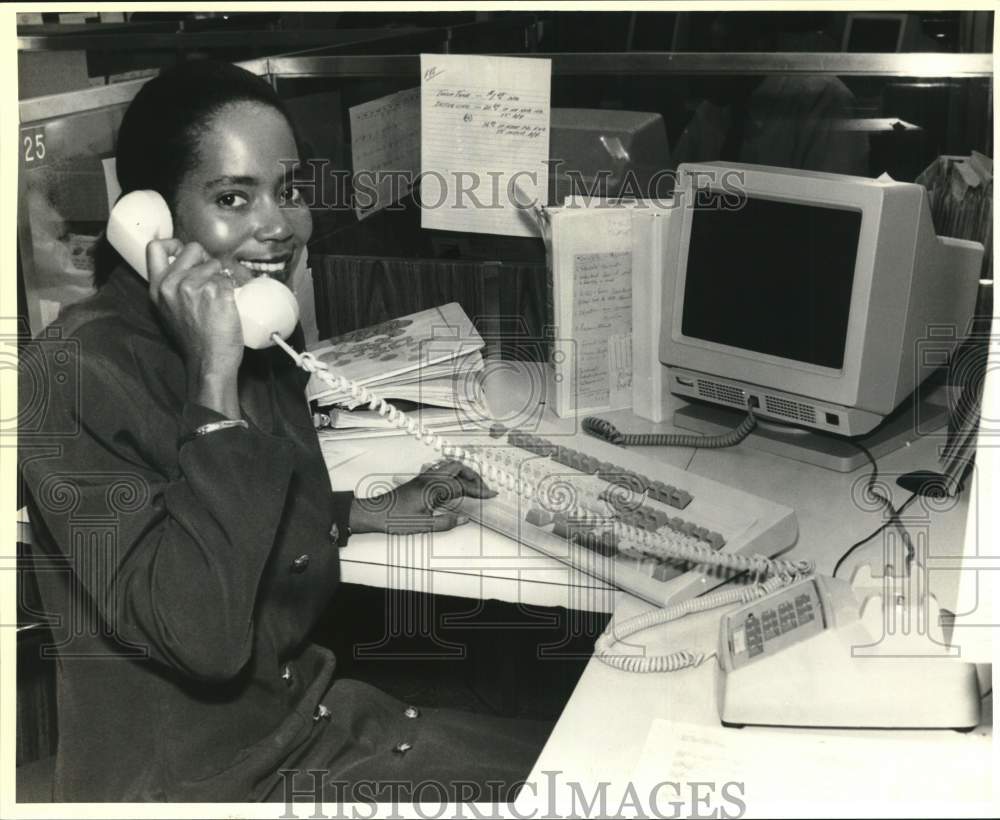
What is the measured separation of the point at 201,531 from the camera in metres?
0.92

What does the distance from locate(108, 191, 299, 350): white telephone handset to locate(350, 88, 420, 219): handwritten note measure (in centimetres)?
53

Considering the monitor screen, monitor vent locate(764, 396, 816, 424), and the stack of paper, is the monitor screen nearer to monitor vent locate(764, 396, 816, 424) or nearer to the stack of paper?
monitor vent locate(764, 396, 816, 424)


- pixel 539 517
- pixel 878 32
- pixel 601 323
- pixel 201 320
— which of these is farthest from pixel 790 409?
pixel 201 320

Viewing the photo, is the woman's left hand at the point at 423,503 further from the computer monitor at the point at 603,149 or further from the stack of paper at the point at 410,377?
the computer monitor at the point at 603,149

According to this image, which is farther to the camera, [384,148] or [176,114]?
[384,148]

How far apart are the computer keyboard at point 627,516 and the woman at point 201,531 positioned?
0.66 ft

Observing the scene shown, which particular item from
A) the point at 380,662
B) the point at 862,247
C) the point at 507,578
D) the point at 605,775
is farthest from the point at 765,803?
the point at 862,247

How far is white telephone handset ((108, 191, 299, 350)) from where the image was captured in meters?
0.99

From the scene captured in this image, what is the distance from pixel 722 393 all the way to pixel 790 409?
0.10 m

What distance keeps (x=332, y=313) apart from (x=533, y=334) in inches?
12.5

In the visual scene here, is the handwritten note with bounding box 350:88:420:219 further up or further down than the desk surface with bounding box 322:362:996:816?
further up

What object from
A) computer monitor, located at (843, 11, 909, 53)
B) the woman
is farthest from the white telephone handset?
computer monitor, located at (843, 11, 909, 53)

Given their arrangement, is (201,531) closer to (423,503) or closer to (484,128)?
(423,503)

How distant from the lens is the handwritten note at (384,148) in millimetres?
1509
